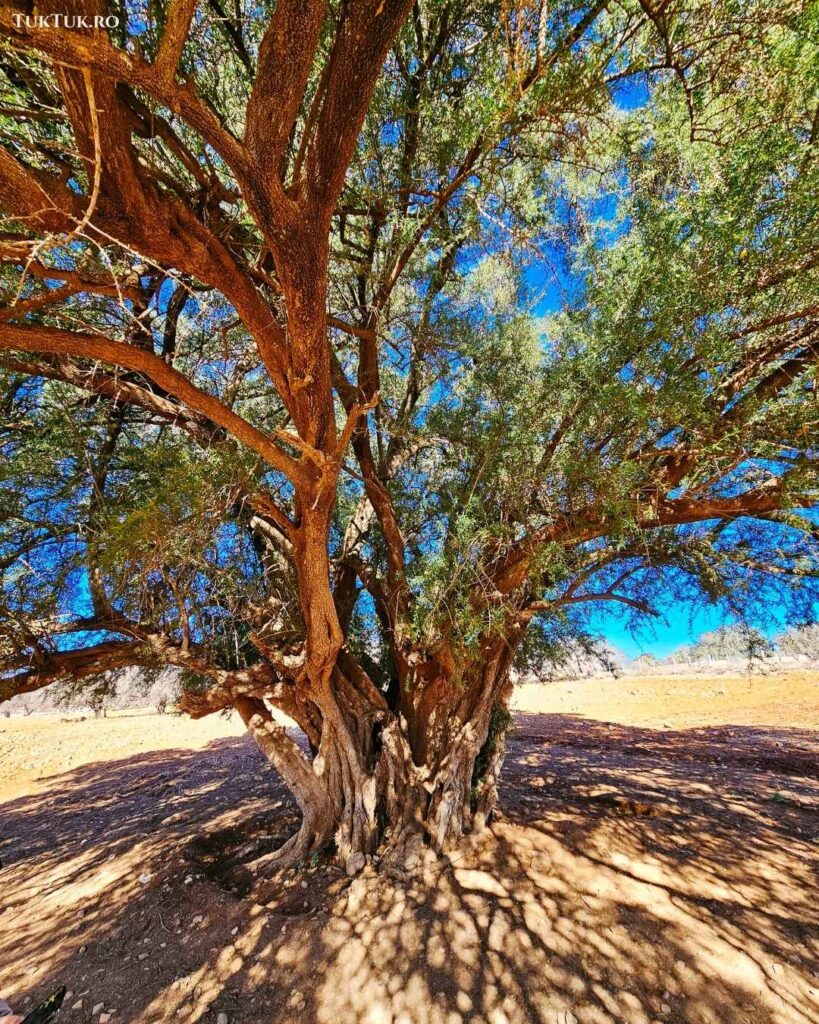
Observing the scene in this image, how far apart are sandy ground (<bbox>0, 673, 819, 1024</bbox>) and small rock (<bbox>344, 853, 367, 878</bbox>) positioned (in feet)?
0.54

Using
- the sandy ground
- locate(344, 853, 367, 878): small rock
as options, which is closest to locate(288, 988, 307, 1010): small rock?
the sandy ground

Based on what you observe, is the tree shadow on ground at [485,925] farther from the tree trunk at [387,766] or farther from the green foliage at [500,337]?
the green foliage at [500,337]

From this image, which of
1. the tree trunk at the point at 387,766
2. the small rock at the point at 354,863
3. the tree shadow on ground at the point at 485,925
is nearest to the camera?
the tree shadow on ground at the point at 485,925

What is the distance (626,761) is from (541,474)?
6836 mm

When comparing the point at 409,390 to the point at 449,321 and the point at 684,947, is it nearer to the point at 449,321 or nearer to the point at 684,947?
the point at 449,321

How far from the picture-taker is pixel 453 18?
3.23m

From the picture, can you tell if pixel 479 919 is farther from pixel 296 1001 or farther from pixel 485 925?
pixel 296 1001

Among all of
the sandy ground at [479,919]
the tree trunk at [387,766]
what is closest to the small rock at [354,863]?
the tree trunk at [387,766]

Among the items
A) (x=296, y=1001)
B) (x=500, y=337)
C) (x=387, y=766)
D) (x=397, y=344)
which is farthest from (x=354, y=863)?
(x=500, y=337)

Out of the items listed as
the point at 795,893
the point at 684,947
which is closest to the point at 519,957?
the point at 684,947

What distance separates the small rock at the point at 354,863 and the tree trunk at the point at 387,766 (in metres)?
0.01

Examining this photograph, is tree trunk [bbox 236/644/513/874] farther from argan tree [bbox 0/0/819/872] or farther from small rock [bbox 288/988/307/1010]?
small rock [bbox 288/988/307/1010]

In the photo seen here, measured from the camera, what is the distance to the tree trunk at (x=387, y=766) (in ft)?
13.9

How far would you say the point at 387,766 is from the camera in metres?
4.43
